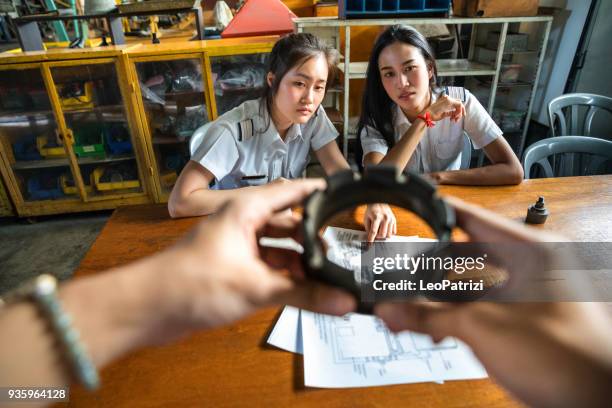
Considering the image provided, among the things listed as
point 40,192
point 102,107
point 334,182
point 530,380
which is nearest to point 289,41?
point 334,182

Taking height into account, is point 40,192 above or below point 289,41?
below

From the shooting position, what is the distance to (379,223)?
117 centimetres

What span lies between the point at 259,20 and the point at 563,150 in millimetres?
2361

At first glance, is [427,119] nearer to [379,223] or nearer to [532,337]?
[379,223]

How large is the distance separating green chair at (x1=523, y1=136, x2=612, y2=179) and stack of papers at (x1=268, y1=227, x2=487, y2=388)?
1263 millimetres

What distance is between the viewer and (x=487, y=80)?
3.44 metres

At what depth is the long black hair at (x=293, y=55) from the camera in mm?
1552

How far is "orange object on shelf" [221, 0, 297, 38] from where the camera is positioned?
2.99 m

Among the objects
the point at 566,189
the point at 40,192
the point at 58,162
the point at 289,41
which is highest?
the point at 289,41

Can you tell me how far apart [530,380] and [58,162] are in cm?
351

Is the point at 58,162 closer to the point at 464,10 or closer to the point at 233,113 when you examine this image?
the point at 233,113

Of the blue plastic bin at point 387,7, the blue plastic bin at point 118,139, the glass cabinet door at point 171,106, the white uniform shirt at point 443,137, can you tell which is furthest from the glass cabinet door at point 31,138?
the white uniform shirt at point 443,137

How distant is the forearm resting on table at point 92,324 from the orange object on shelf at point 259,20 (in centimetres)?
296

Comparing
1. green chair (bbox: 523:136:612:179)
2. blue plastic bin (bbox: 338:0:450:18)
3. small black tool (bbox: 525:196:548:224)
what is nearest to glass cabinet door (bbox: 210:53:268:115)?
blue plastic bin (bbox: 338:0:450:18)
